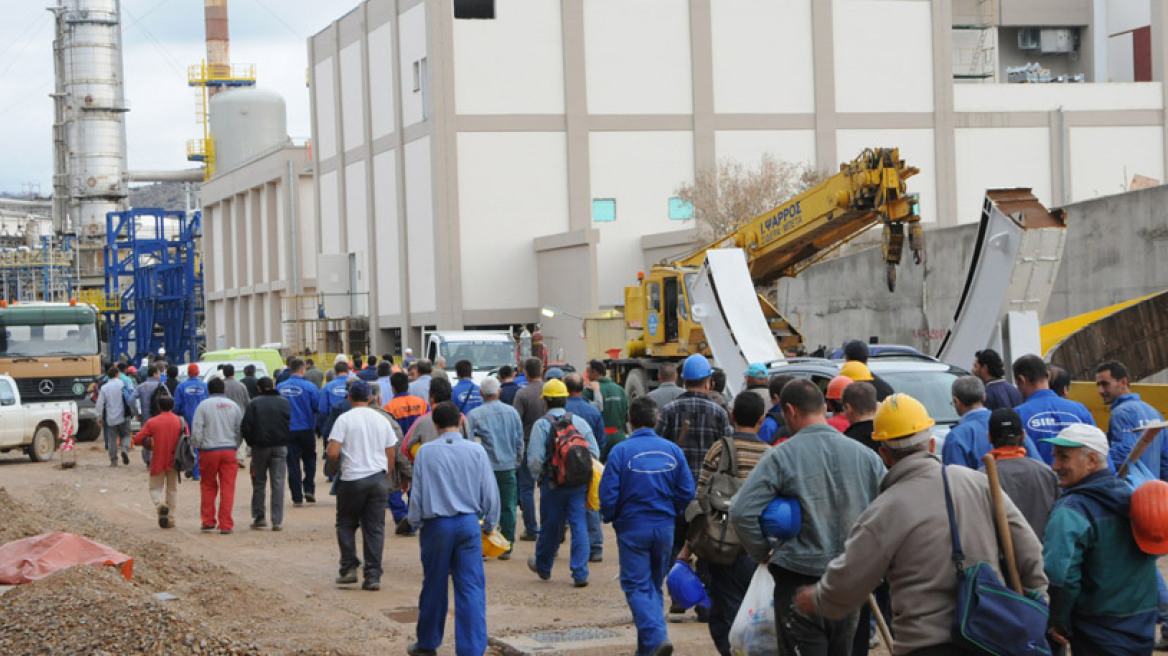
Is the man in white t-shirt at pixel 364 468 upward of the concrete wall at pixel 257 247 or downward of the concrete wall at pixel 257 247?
downward

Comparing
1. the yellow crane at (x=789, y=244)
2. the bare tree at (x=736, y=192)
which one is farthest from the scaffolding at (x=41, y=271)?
the yellow crane at (x=789, y=244)

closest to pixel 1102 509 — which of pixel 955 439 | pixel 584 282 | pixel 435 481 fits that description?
pixel 955 439

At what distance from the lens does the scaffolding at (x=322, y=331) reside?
51719 mm

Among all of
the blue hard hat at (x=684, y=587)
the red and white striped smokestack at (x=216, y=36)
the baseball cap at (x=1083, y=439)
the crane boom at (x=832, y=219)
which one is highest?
the red and white striped smokestack at (x=216, y=36)

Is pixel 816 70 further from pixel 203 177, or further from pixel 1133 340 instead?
pixel 203 177

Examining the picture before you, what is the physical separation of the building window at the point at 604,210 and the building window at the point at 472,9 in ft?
22.5

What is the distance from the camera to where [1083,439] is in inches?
239

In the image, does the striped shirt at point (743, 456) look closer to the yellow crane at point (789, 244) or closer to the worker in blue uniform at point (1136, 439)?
the worker in blue uniform at point (1136, 439)

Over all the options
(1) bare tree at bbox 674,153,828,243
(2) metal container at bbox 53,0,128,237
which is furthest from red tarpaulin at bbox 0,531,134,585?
(2) metal container at bbox 53,0,128,237

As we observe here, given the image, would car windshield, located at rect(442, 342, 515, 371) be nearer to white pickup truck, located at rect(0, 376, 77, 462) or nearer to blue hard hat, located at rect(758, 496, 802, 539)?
white pickup truck, located at rect(0, 376, 77, 462)

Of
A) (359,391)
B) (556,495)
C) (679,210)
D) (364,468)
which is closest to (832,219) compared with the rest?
(556,495)

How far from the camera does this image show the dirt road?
10852mm

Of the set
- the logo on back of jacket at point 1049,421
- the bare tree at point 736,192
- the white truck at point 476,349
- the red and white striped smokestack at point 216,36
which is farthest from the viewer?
the red and white striped smokestack at point 216,36

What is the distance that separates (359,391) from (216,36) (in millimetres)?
90569
